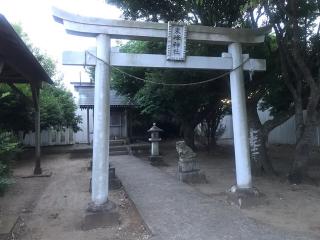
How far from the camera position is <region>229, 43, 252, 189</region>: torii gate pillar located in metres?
8.47

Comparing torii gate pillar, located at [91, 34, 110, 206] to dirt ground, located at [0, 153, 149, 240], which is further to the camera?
torii gate pillar, located at [91, 34, 110, 206]

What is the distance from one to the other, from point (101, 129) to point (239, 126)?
9.94 feet

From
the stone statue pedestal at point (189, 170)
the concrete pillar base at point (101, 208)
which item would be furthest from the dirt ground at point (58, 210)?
the stone statue pedestal at point (189, 170)

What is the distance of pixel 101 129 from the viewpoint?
7.40m

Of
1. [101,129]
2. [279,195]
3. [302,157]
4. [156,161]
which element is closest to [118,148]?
[156,161]

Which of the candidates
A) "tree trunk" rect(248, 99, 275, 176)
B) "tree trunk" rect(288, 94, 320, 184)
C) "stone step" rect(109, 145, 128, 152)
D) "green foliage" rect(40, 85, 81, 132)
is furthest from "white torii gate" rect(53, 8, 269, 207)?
"stone step" rect(109, 145, 128, 152)

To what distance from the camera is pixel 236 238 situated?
6.12 meters

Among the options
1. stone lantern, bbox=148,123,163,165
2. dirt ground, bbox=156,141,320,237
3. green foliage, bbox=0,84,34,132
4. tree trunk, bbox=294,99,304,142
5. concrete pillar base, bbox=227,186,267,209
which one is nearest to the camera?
dirt ground, bbox=156,141,320,237

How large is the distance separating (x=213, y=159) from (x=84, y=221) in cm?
1135

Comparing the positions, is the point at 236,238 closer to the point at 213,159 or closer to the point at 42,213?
the point at 42,213

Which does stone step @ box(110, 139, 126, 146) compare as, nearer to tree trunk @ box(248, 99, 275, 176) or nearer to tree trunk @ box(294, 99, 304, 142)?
tree trunk @ box(248, 99, 275, 176)

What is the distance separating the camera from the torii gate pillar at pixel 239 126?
27.8 feet

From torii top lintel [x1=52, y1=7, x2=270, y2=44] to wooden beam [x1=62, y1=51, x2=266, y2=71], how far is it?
0.39 meters

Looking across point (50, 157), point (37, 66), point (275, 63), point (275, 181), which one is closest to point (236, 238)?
point (275, 181)
